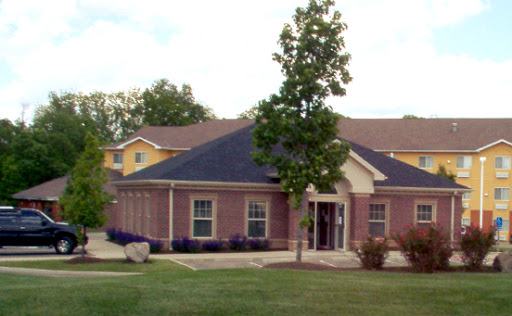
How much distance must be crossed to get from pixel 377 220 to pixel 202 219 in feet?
25.2

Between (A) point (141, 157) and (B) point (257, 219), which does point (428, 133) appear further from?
(B) point (257, 219)

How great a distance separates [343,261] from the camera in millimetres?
23406

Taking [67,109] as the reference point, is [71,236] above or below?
below

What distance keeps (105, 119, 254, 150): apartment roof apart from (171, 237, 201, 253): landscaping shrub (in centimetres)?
3303

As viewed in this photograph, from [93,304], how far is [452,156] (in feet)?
160

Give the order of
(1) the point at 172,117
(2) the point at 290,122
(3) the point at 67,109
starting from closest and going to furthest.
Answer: (2) the point at 290,122 → (1) the point at 172,117 → (3) the point at 67,109

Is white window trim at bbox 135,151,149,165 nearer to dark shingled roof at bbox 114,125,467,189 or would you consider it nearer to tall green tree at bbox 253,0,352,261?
dark shingled roof at bbox 114,125,467,189

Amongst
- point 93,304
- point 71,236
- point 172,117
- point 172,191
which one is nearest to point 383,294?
point 93,304

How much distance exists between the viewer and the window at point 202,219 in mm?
26403

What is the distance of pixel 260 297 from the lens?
37.7 feet

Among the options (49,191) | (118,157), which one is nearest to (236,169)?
(49,191)

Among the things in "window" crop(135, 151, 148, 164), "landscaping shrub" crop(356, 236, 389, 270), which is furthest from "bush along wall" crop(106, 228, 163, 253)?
"window" crop(135, 151, 148, 164)

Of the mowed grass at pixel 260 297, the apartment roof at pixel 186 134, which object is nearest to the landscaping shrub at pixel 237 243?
the mowed grass at pixel 260 297

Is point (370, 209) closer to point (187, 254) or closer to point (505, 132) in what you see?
point (187, 254)
